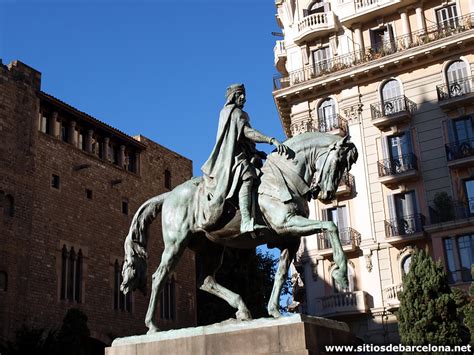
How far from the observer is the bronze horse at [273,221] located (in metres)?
8.33

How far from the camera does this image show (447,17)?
32.8 metres

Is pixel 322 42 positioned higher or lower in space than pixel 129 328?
higher

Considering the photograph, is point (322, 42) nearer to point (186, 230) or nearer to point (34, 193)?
point (34, 193)

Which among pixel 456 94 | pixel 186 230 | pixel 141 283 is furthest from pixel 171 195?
pixel 456 94

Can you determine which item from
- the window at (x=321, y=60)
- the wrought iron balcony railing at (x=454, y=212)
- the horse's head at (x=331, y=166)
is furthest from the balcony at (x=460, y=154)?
the horse's head at (x=331, y=166)

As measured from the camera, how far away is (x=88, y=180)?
35469mm

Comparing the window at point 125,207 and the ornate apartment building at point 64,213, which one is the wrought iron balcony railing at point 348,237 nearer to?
the ornate apartment building at point 64,213

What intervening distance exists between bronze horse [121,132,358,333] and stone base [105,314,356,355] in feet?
1.34

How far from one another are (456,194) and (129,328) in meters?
18.0

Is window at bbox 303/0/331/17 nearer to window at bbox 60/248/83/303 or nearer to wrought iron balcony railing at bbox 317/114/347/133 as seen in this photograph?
wrought iron balcony railing at bbox 317/114/347/133

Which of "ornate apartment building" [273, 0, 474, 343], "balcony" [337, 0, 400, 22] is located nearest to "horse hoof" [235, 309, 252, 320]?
"ornate apartment building" [273, 0, 474, 343]

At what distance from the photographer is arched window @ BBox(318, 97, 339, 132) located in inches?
1346

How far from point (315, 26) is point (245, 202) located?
28.5 m

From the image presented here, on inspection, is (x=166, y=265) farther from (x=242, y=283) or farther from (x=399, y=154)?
(x=242, y=283)
